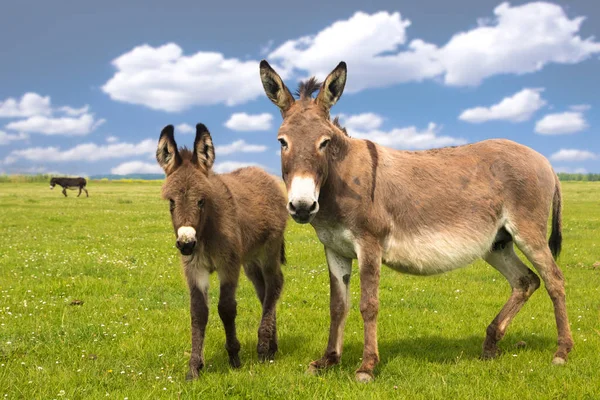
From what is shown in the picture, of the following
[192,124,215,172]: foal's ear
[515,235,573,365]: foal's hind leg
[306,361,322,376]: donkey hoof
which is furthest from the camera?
[515,235,573,365]: foal's hind leg

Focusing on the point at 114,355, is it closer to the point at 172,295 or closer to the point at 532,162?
the point at 172,295

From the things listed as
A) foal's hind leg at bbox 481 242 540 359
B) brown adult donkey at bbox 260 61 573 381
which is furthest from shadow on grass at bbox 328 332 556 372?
brown adult donkey at bbox 260 61 573 381

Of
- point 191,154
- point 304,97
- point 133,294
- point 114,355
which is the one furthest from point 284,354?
point 133,294

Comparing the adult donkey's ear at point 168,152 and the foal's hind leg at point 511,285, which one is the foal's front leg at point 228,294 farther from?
the foal's hind leg at point 511,285

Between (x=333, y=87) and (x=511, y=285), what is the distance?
13.6 feet

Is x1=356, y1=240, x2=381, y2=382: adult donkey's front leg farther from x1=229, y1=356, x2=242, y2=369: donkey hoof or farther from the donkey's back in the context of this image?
the donkey's back

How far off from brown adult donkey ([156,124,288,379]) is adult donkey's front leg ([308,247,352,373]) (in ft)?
3.30

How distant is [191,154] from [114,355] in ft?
9.89

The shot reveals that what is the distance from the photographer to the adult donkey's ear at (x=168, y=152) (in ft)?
19.4

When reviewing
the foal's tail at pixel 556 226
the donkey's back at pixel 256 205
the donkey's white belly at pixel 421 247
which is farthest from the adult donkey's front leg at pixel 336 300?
the foal's tail at pixel 556 226

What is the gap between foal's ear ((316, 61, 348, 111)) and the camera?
214 inches

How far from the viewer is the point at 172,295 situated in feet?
32.1

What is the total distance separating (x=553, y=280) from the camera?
662cm

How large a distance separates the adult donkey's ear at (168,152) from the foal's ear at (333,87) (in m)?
1.92
